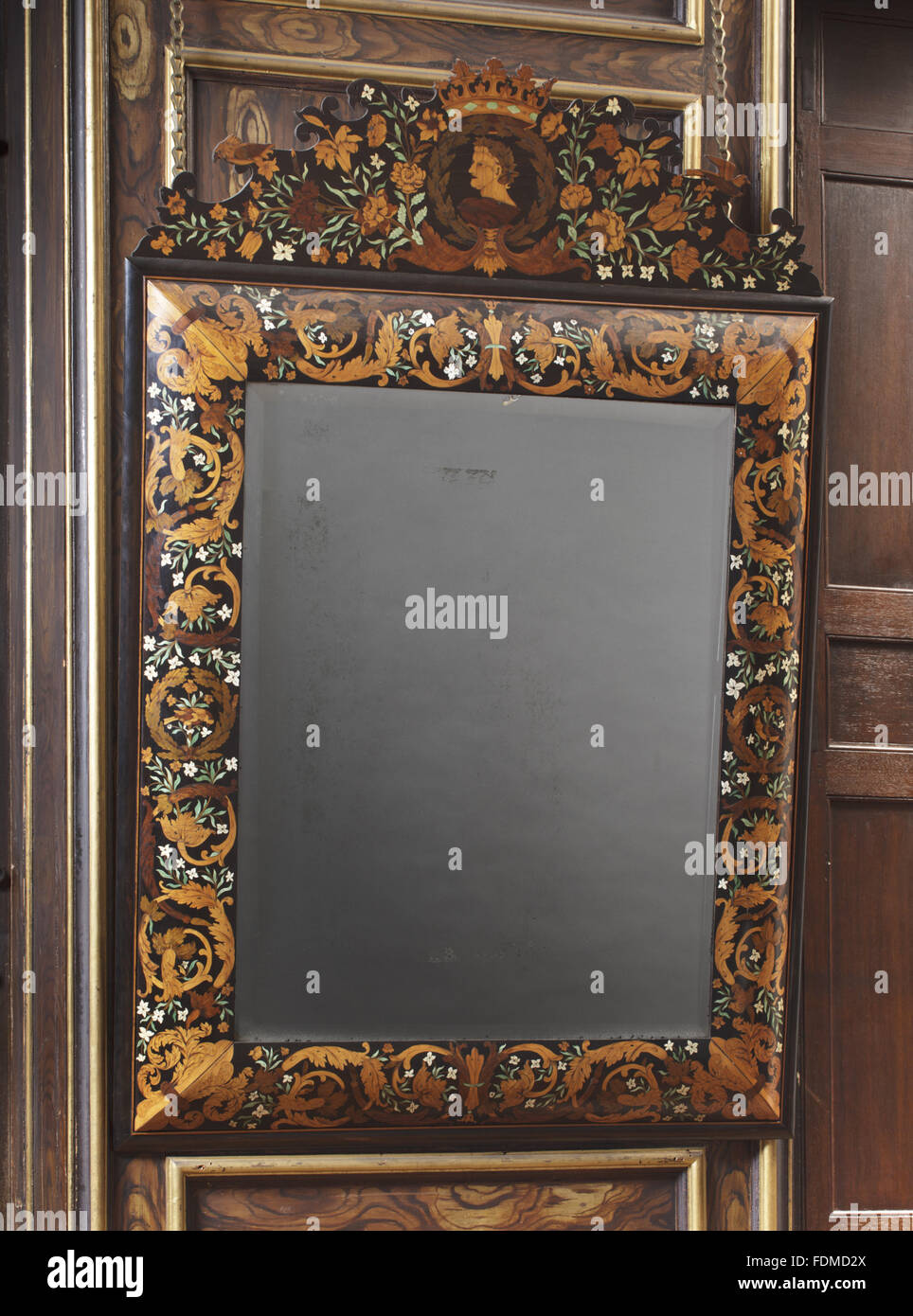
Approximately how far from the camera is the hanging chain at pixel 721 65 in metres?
1.37

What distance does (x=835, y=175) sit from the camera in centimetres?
145

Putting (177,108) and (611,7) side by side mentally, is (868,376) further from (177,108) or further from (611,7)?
(177,108)

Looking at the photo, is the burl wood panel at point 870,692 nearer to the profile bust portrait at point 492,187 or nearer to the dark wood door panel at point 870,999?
the dark wood door panel at point 870,999

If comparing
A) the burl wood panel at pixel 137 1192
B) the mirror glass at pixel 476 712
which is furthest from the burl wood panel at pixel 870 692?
the burl wood panel at pixel 137 1192

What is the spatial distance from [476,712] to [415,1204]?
2.25 feet

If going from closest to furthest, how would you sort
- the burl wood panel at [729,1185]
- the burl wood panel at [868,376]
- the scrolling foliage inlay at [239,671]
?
the scrolling foliage inlay at [239,671] < the burl wood panel at [729,1185] < the burl wood panel at [868,376]

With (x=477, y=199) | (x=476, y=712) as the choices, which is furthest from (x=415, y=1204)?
(x=477, y=199)

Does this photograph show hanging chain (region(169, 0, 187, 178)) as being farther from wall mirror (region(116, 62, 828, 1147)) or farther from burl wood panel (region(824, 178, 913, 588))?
burl wood panel (region(824, 178, 913, 588))

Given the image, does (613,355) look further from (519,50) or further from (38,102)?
(38,102)

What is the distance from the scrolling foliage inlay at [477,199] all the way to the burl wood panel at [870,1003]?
0.83 m

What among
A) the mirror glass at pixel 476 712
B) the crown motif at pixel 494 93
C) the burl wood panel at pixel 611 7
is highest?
the burl wood panel at pixel 611 7

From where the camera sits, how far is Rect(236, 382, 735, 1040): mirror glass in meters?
1.23

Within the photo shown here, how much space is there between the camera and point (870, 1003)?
1422 millimetres

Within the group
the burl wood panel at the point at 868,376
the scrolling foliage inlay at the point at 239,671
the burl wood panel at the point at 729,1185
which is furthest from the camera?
the burl wood panel at the point at 868,376
